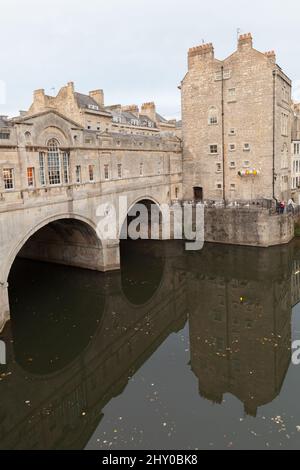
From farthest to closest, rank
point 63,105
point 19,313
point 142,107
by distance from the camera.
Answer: point 142,107, point 63,105, point 19,313

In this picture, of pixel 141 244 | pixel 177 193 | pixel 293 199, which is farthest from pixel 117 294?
pixel 293 199

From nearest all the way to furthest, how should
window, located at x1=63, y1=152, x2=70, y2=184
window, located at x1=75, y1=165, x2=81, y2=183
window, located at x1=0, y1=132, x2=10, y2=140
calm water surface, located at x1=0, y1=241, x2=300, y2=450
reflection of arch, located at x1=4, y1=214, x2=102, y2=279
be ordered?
calm water surface, located at x1=0, y1=241, x2=300, y2=450
window, located at x1=0, y1=132, x2=10, y2=140
reflection of arch, located at x1=4, y1=214, x2=102, y2=279
window, located at x1=63, y1=152, x2=70, y2=184
window, located at x1=75, y1=165, x2=81, y2=183

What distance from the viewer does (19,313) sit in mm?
20656

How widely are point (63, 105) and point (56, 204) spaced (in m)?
26.3

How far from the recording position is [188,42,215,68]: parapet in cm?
3575

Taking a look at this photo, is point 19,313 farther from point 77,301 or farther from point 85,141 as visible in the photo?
point 85,141

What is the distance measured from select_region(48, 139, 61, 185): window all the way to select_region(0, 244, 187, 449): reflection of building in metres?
7.07

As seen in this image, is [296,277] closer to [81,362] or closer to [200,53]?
[81,362]

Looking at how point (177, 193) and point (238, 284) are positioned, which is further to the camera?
point (177, 193)

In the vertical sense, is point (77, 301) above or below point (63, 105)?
below

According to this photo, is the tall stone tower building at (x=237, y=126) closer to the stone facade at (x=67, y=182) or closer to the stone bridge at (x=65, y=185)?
the stone facade at (x=67, y=182)

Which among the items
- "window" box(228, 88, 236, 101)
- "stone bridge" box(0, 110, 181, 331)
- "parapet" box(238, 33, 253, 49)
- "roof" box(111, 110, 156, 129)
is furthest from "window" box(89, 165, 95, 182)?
"roof" box(111, 110, 156, 129)

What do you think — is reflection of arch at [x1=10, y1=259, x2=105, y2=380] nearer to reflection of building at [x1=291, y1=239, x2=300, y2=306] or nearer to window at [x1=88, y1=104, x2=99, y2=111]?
reflection of building at [x1=291, y1=239, x2=300, y2=306]

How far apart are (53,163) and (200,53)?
22270 millimetres
